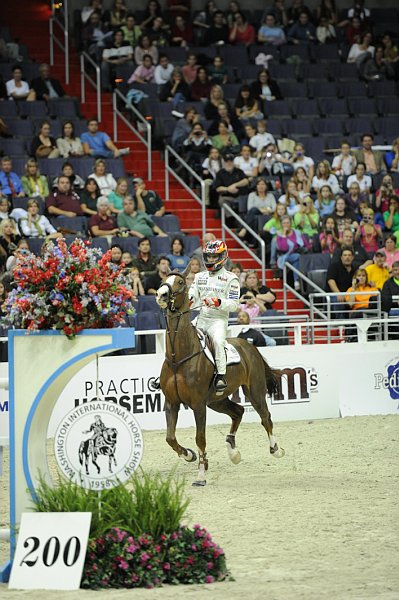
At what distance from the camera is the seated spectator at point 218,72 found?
24141 millimetres

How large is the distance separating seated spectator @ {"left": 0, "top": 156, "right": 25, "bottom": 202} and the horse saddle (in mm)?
7372

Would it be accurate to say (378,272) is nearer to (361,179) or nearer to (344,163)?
(361,179)

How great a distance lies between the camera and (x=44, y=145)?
20.1 meters

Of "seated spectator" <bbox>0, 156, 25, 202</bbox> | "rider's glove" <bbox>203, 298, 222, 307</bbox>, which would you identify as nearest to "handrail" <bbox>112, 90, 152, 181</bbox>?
"seated spectator" <bbox>0, 156, 25, 202</bbox>

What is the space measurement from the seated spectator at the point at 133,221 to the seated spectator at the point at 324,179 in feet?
12.4

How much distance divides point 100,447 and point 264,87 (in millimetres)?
17277

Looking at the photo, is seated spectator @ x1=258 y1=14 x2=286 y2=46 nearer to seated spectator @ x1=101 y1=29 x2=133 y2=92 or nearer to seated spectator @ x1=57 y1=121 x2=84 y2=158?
seated spectator @ x1=101 y1=29 x2=133 y2=92

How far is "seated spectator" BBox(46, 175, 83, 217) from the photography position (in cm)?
1880

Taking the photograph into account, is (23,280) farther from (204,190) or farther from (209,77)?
(209,77)

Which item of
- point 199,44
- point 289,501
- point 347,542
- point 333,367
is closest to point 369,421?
point 333,367

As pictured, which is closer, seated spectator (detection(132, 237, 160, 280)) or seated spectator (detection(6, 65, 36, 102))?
seated spectator (detection(132, 237, 160, 280))

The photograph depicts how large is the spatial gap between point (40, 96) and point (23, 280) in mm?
14596

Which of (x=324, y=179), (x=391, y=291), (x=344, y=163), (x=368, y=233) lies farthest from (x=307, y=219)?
(x=391, y=291)

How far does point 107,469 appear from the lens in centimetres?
774
